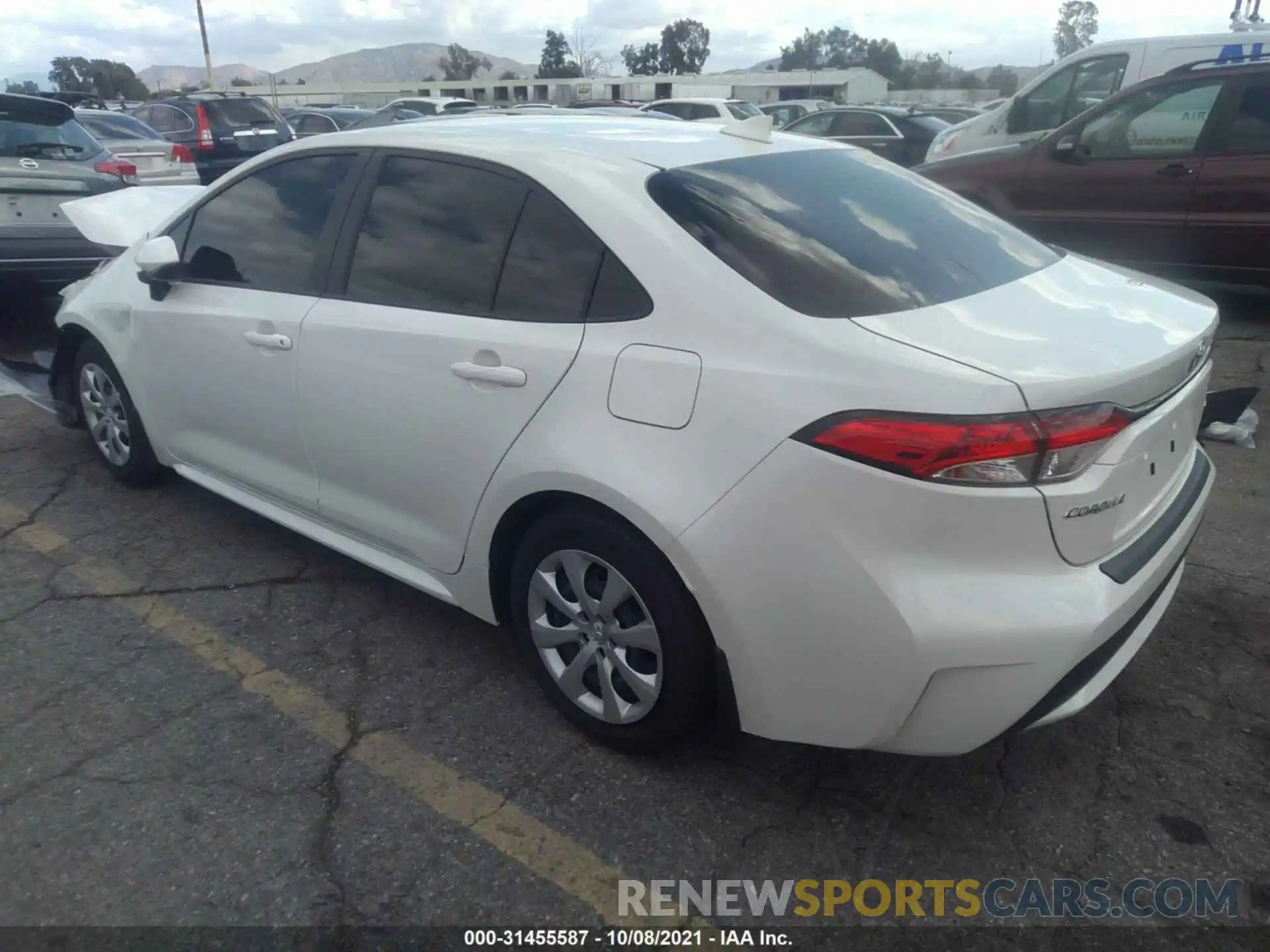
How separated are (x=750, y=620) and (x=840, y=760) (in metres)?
0.73

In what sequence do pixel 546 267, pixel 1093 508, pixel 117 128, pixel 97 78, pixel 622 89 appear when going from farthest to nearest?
1. pixel 97 78
2. pixel 622 89
3. pixel 117 128
4. pixel 546 267
5. pixel 1093 508

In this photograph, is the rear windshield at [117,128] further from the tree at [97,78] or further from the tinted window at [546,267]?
the tree at [97,78]

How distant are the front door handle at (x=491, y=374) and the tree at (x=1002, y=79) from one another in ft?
260

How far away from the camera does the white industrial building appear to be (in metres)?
55.5

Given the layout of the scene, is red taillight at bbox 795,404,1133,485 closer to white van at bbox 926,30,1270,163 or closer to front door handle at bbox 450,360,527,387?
front door handle at bbox 450,360,527,387

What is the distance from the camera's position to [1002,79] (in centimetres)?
8375

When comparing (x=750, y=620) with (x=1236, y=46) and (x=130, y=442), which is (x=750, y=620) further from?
(x=1236, y=46)

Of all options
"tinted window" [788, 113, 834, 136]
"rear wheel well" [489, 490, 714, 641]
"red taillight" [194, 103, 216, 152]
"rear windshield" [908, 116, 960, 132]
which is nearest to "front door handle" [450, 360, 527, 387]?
"rear wheel well" [489, 490, 714, 641]

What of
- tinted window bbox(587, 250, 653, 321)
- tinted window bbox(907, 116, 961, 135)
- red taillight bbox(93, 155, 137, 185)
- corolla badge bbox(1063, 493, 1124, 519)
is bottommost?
tinted window bbox(907, 116, 961, 135)

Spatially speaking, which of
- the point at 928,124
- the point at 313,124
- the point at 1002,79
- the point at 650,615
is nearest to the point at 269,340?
the point at 650,615

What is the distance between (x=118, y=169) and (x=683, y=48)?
311ft

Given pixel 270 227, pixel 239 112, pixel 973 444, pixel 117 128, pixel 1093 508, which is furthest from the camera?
pixel 239 112

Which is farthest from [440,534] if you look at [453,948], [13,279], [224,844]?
[13,279]

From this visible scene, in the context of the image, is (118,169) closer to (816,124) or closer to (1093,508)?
(1093,508)
